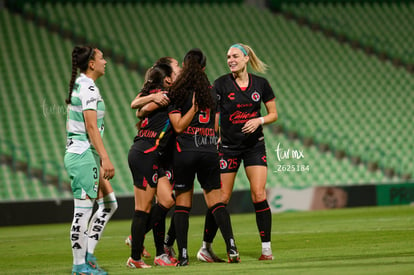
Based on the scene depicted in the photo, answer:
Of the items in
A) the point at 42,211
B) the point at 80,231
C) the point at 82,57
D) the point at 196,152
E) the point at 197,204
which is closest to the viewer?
the point at 80,231

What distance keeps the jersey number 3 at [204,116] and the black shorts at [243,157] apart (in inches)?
29.3

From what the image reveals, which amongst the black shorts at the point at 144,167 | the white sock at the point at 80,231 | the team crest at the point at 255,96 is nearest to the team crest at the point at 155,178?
the black shorts at the point at 144,167

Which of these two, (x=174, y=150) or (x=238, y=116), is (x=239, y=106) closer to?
(x=238, y=116)

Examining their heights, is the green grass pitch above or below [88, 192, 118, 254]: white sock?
below

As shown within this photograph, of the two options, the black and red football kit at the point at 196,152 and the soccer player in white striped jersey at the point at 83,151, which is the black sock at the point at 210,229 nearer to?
the black and red football kit at the point at 196,152

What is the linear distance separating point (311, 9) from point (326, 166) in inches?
340

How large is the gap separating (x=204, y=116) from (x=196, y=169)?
510 mm

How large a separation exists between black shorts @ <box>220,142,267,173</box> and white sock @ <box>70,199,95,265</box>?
177cm

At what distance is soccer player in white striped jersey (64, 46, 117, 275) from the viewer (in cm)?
596

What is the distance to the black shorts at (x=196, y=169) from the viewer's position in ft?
21.4

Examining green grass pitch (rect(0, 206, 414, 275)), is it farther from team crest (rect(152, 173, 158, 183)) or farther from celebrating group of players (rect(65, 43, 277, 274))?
team crest (rect(152, 173, 158, 183))

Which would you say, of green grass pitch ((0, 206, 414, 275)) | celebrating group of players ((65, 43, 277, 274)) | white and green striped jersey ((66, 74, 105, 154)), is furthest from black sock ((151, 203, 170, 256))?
white and green striped jersey ((66, 74, 105, 154))

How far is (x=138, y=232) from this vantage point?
6.57m

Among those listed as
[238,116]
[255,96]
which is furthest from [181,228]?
[255,96]
